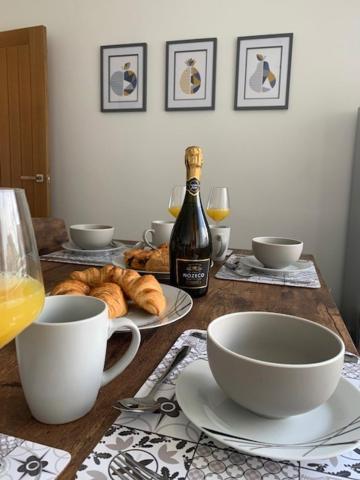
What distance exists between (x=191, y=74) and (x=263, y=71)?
1.48ft

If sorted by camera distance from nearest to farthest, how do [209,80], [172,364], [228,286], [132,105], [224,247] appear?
[172,364] → [228,286] → [224,247] → [209,80] → [132,105]

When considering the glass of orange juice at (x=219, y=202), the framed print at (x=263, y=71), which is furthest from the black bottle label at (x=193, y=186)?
the framed print at (x=263, y=71)

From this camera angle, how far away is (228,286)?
0.95 m

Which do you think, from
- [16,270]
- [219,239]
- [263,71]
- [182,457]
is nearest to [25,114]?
[263,71]

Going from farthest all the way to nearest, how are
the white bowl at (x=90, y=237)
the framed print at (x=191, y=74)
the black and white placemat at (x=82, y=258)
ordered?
the framed print at (x=191, y=74) → the white bowl at (x=90, y=237) → the black and white placemat at (x=82, y=258)

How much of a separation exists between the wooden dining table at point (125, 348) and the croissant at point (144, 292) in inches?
1.6

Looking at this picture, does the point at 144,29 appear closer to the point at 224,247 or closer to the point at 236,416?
the point at 224,247

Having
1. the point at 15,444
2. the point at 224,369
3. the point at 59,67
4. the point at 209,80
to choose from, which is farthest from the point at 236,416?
the point at 59,67

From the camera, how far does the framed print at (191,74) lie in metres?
2.35

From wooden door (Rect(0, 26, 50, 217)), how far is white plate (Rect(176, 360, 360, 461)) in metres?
2.48

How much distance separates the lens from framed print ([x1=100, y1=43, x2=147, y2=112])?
97.8 inches

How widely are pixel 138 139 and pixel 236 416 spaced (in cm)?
240

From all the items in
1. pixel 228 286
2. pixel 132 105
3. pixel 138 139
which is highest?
pixel 132 105

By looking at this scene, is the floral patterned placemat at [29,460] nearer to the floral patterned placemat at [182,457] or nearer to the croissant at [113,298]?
the floral patterned placemat at [182,457]
